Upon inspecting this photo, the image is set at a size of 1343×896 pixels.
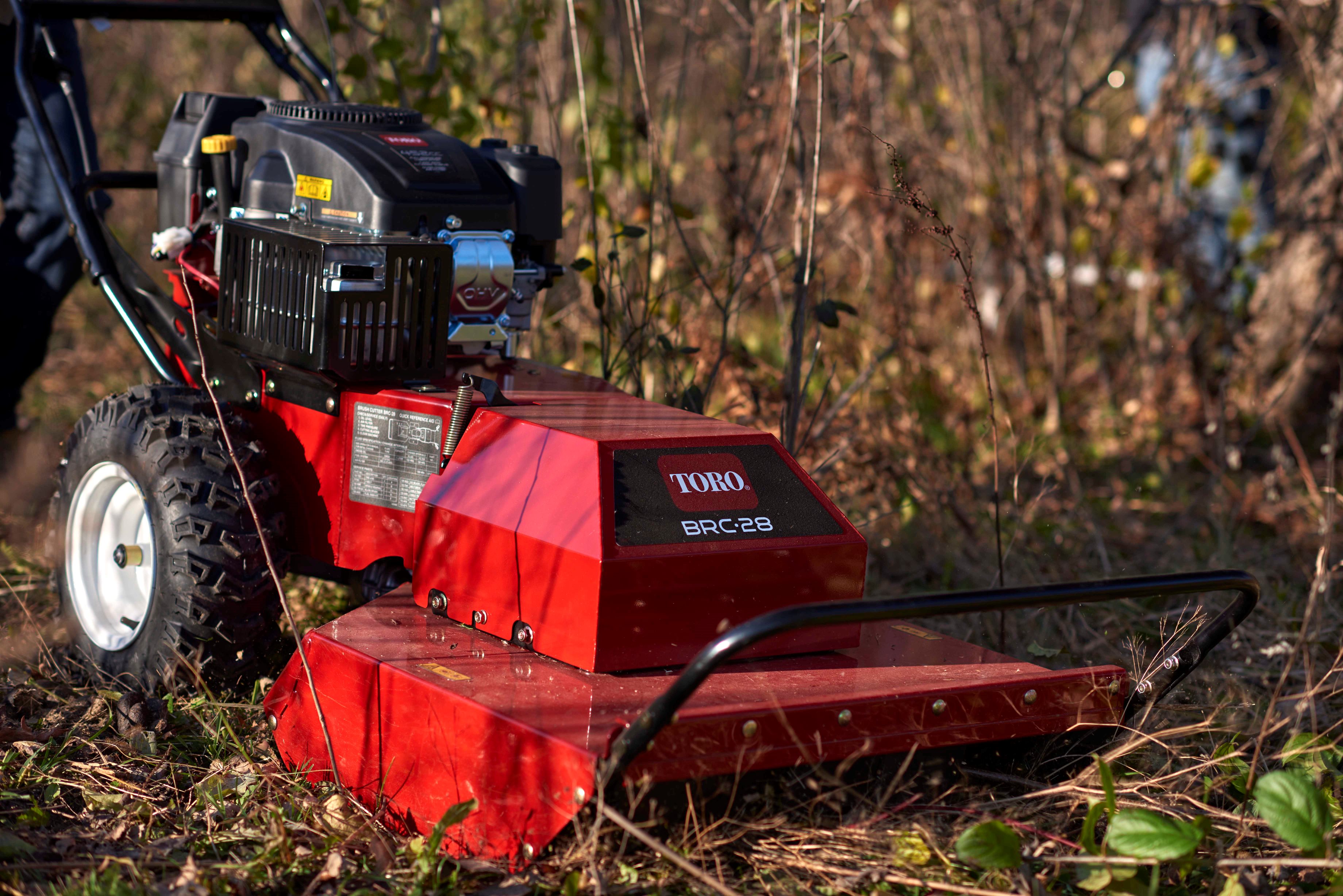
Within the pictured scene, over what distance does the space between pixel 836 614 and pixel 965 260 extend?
3395 mm

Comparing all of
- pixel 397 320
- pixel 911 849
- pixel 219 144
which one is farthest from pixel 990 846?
pixel 219 144

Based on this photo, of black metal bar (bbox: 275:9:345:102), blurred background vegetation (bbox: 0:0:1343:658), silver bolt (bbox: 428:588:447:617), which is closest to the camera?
silver bolt (bbox: 428:588:447:617)

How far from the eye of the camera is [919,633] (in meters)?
2.64

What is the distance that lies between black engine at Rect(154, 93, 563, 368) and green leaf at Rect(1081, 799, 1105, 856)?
1.49 meters

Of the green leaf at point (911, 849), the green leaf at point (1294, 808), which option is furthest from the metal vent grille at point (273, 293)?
the green leaf at point (1294, 808)

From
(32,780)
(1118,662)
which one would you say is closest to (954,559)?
(1118,662)

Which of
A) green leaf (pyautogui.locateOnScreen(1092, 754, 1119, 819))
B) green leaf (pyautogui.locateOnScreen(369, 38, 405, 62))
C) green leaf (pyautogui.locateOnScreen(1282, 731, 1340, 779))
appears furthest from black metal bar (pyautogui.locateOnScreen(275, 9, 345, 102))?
green leaf (pyautogui.locateOnScreen(1282, 731, 1340, 779))

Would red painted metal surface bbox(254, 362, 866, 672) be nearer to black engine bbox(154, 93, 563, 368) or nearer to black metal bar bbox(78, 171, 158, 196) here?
black engine bbox(154, 93, 563, 368)

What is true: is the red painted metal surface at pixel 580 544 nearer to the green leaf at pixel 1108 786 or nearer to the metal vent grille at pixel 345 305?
the metal vent grille at pixel 345 305

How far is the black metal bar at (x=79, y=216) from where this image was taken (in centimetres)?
312

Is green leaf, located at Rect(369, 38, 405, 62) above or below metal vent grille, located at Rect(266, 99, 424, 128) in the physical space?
above

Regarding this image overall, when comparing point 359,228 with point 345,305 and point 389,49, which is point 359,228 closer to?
point 345,305

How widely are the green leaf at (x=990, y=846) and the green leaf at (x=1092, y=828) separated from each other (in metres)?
0.15

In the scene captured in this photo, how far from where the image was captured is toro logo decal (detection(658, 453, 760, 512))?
2406mm
